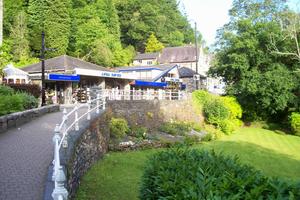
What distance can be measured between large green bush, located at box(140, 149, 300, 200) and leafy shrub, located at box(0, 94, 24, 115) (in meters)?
→ 8.43

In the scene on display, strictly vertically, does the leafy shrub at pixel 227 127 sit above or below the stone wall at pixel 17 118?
below

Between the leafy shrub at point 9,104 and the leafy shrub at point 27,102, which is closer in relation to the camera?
the leafy shrub at point 9,104

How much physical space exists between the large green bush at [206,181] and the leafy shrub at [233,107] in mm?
23133

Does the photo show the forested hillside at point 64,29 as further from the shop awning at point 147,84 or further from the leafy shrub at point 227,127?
the leafy shrub at point 227,127

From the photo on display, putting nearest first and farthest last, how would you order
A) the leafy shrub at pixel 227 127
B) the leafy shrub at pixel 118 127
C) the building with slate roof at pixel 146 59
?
the leafy shrub at pixel 118 127 < the leafy shrub at pixel 227 127 < the building with slate roof at pixel 146 59

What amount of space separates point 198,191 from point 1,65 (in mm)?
14685

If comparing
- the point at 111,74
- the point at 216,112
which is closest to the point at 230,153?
the point at 216,112

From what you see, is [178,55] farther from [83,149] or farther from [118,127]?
[83,149]

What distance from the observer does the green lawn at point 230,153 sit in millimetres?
8938

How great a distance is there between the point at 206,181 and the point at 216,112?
2216 centimetres

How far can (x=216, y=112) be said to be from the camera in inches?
992

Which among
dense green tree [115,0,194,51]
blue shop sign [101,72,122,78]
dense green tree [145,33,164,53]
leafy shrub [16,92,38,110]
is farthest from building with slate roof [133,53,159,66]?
leafy shrub [16,92,38,110]

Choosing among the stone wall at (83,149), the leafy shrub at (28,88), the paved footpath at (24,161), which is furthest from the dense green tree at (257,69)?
the paved footpath at (24,161)

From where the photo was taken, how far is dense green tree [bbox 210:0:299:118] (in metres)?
25.9
